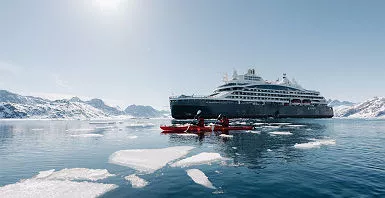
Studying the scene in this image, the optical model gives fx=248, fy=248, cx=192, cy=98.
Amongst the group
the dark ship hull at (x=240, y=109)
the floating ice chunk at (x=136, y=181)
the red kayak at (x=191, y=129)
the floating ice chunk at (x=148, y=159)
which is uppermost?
the dark ship hull at (x=240, y=109)

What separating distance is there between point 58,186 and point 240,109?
233 ft

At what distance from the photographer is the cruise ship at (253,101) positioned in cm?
7060

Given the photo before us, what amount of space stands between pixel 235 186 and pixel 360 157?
38.6 feet

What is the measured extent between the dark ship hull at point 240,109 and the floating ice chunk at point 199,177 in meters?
56.1

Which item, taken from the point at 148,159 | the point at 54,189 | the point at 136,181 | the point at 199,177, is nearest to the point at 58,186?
the point at 54,189

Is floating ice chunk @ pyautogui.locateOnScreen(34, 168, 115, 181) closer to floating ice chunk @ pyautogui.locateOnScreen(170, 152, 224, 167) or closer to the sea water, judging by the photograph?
the sea water

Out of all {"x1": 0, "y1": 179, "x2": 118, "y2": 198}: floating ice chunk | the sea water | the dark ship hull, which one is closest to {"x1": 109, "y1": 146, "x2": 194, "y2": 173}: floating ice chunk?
the sea water

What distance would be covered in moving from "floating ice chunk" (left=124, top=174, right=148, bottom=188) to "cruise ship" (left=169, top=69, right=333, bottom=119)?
187 ft

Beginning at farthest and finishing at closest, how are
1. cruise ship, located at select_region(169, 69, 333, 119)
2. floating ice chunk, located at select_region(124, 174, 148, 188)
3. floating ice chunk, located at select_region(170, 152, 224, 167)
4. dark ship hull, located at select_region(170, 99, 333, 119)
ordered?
cruise ship, located at select_region(169, 69, 333, 119) → dark ship hull, located at select_region(170, 99, 333, 119) → floating ice chunk, located at select_region(170, 152, 224, 167) → floating ice chunk, located at select_region(124, 174, 148, 188)

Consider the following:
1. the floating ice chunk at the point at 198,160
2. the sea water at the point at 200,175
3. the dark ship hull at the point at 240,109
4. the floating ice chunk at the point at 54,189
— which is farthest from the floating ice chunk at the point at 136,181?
the dark ship hull at the point at 240,109

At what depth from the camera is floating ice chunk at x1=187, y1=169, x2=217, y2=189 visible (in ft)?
35.4

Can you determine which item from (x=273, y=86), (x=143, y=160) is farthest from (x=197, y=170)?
(x=273, y=86)

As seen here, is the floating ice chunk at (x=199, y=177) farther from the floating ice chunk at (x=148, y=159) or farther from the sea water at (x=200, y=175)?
the floating ice chunk at (x=148, y=159)

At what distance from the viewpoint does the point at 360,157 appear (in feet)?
56.0
